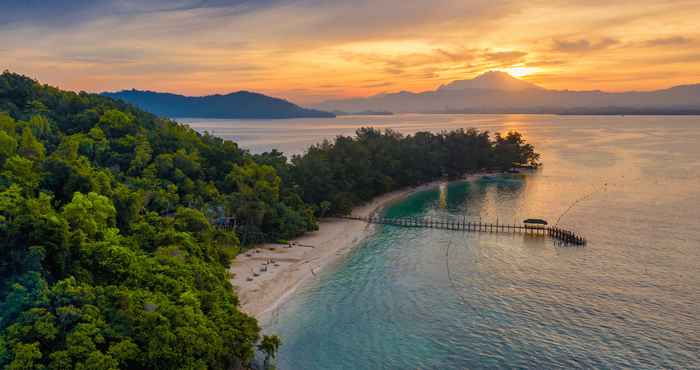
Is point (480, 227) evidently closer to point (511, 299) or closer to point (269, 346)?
point (511, 299)

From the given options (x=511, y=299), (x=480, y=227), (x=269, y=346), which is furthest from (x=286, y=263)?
(x=480, y=227)

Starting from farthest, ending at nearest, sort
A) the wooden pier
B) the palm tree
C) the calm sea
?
the wooden pier < the calm sea < the palm tree

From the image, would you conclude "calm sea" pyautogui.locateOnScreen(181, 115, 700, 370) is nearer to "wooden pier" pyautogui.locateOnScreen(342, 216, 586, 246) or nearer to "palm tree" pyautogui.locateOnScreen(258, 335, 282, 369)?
"palm tree" pyautogui.locateOnScreen(258, 335, 282, 369)

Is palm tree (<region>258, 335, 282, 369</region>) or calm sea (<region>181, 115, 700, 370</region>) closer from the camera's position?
palm tree (<region>258, 335, 282, 369</region>)

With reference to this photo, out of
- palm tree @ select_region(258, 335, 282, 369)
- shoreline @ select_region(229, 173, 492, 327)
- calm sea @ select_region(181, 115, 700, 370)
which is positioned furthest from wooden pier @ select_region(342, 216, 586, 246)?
palm tree @ select_region(258, 335, 282, 369)

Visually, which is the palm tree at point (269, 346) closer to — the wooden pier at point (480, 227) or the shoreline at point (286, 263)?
the shoreline at point (286, 263)

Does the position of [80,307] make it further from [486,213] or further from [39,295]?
[486,213]
